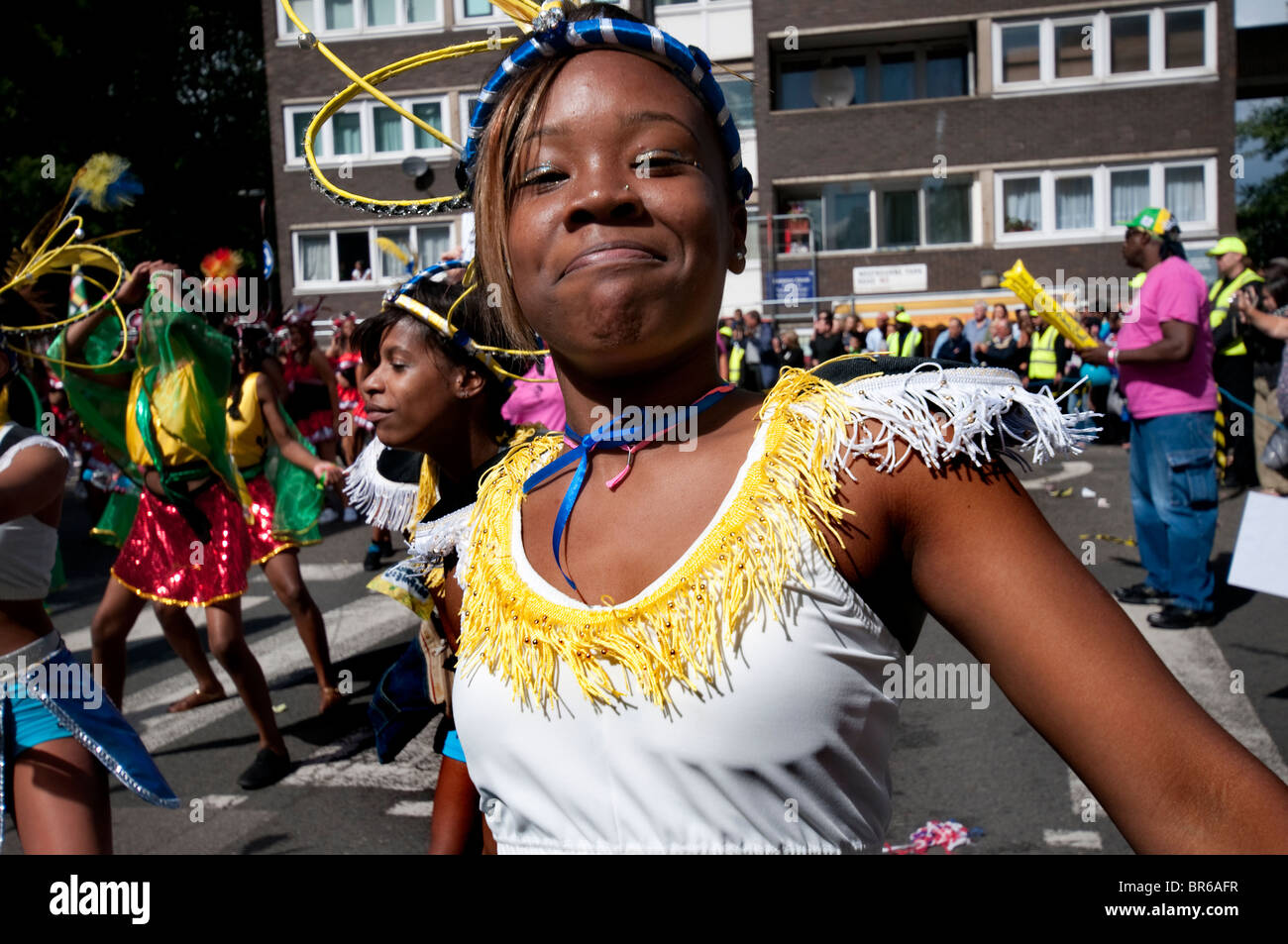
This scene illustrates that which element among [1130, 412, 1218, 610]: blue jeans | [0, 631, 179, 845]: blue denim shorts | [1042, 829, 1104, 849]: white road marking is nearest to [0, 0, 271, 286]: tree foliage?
[1130, 412, 1218, 610]: blue jeans

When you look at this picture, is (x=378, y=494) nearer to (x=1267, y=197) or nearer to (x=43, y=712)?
(x=43, y=712)

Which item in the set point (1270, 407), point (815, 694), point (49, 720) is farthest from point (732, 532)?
point (1270, 407)

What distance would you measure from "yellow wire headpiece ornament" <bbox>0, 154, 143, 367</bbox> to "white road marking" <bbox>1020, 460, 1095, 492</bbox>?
9016mm

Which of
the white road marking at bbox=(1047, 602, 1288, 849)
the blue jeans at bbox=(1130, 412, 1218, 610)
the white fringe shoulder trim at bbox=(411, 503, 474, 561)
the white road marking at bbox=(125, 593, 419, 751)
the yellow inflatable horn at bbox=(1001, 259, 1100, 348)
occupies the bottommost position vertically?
the white road marking at bbox=(125, 593, 419, 751)

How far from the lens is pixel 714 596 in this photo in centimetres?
121

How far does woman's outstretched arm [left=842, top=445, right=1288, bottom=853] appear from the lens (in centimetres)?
98

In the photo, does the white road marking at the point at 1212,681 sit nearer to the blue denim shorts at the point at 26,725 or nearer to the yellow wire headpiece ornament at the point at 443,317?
the yellow wire headpiece ornament at the point at 443,317

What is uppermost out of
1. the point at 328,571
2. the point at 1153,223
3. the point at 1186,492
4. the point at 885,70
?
the point at 885,70

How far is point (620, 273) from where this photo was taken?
1239 millimetres

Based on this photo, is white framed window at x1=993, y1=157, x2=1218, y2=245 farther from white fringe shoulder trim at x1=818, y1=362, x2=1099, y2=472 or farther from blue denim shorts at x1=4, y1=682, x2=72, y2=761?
white fringe shoulder trim at x1=818, y1=362, x2=1099, y2=472

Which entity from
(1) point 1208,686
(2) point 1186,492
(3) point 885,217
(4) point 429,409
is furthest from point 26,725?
(3) point 885,217

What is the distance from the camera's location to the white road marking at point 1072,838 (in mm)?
3719

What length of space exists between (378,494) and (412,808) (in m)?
1.51
